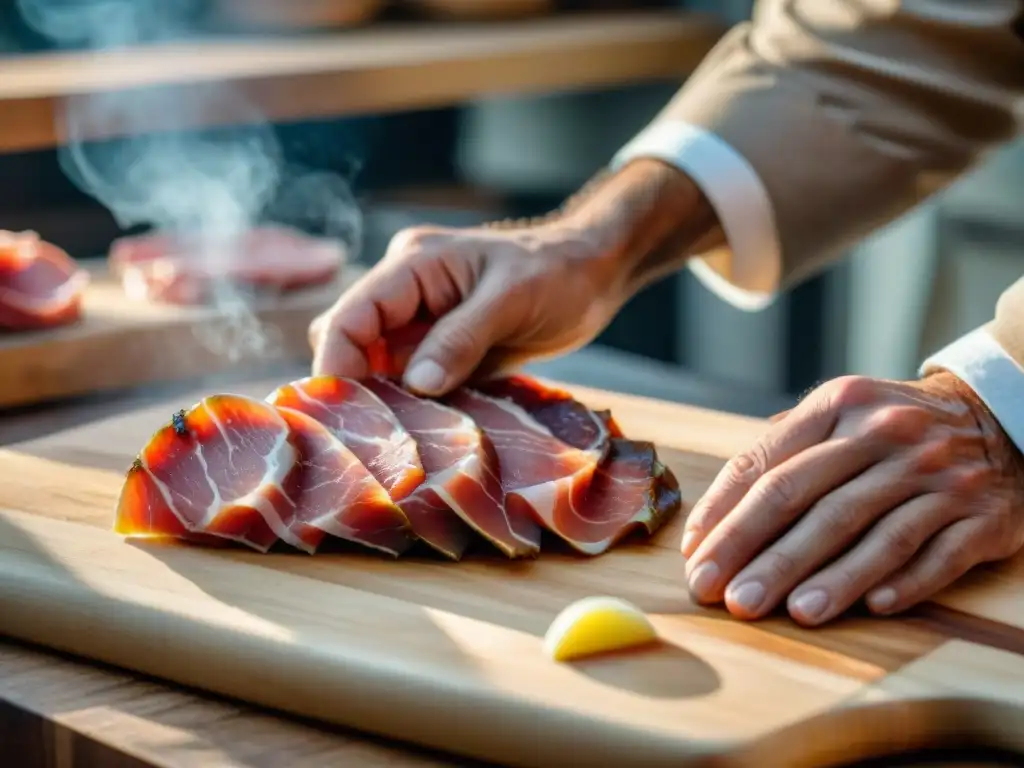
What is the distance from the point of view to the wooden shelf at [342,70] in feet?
8.81

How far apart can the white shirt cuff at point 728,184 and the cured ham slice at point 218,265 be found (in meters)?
0.64

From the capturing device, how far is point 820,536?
1.41 meters

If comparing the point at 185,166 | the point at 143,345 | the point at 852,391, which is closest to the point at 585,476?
the point at 852,391

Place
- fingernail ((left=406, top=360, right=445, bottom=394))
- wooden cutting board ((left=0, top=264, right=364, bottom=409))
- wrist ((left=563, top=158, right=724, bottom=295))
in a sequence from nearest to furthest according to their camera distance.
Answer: fingernail ((left=406, top=360, right=445, bottom=394))
wrist ((left=563, top=158, right=724, bottom=295))
wooden cutting board ((left=0, top=264, right=364, bottom=409))

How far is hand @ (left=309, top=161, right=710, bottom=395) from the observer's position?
6.08 feet

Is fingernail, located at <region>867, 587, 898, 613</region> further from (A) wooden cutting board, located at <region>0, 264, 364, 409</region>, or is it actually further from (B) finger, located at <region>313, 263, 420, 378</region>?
(A) wooden cutting board, located at <region>0, 264, 364, 409</region>

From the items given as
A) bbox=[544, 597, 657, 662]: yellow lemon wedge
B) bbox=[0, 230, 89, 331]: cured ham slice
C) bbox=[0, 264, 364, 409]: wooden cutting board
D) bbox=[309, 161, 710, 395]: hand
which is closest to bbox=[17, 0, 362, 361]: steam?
bbox=[0, 264, 364, 409]: wooden cutting board

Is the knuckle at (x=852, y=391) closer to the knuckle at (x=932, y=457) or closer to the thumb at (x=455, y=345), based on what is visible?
the knuckle at (x=932, y=457)

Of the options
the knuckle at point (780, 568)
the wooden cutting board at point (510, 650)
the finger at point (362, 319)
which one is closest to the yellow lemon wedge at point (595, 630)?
the wooden cutting board at point (510, 650)

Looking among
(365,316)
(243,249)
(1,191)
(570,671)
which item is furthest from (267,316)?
(570,671)

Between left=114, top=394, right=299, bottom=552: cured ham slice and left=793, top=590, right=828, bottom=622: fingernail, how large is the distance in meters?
0.53

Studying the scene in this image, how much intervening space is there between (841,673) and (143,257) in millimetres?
1676

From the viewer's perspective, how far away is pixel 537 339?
1989mm

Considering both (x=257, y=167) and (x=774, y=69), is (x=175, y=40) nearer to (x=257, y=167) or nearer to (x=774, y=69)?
(x=257, y=167)
